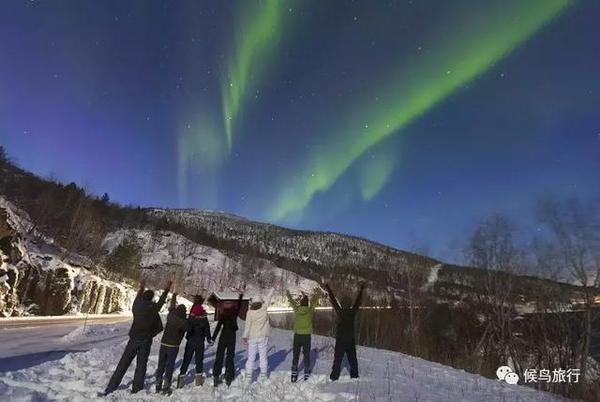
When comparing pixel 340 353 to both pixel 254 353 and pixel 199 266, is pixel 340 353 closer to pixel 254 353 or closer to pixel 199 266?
pixel 254 353

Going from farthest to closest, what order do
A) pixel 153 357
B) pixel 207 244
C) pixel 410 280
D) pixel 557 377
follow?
pixel 207 244 < pixel 410 280 < pixel 557 377 < pixel 153 357

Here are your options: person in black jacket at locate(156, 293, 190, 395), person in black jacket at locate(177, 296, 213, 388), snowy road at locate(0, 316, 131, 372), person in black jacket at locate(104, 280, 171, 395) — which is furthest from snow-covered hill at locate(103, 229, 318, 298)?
person in black jacket at locate(104, 280, 171, 395)

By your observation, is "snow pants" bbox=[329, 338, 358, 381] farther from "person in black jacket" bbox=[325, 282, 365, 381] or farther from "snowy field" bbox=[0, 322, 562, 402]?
"snowy field" bbox=[0, 322, 562, 402]

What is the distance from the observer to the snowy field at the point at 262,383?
980 centimetres

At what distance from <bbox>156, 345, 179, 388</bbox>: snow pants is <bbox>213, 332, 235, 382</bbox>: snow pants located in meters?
1.23

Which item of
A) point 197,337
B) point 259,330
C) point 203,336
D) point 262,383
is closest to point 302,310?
point 259,330

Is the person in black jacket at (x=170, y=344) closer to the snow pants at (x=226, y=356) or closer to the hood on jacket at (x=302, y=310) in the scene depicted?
the snow pants at (x=226, y=356)

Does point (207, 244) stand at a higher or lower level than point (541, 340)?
higher

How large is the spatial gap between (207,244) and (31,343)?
502 feet

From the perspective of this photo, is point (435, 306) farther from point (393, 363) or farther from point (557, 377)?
point (393, 363)

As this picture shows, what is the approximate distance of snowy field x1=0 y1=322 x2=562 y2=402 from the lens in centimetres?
980

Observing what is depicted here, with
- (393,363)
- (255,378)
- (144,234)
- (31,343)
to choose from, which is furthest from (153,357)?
(144,234)

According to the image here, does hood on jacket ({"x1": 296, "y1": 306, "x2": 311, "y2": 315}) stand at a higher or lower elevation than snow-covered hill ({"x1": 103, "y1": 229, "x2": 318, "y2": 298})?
lower

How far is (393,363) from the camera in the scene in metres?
16.7
